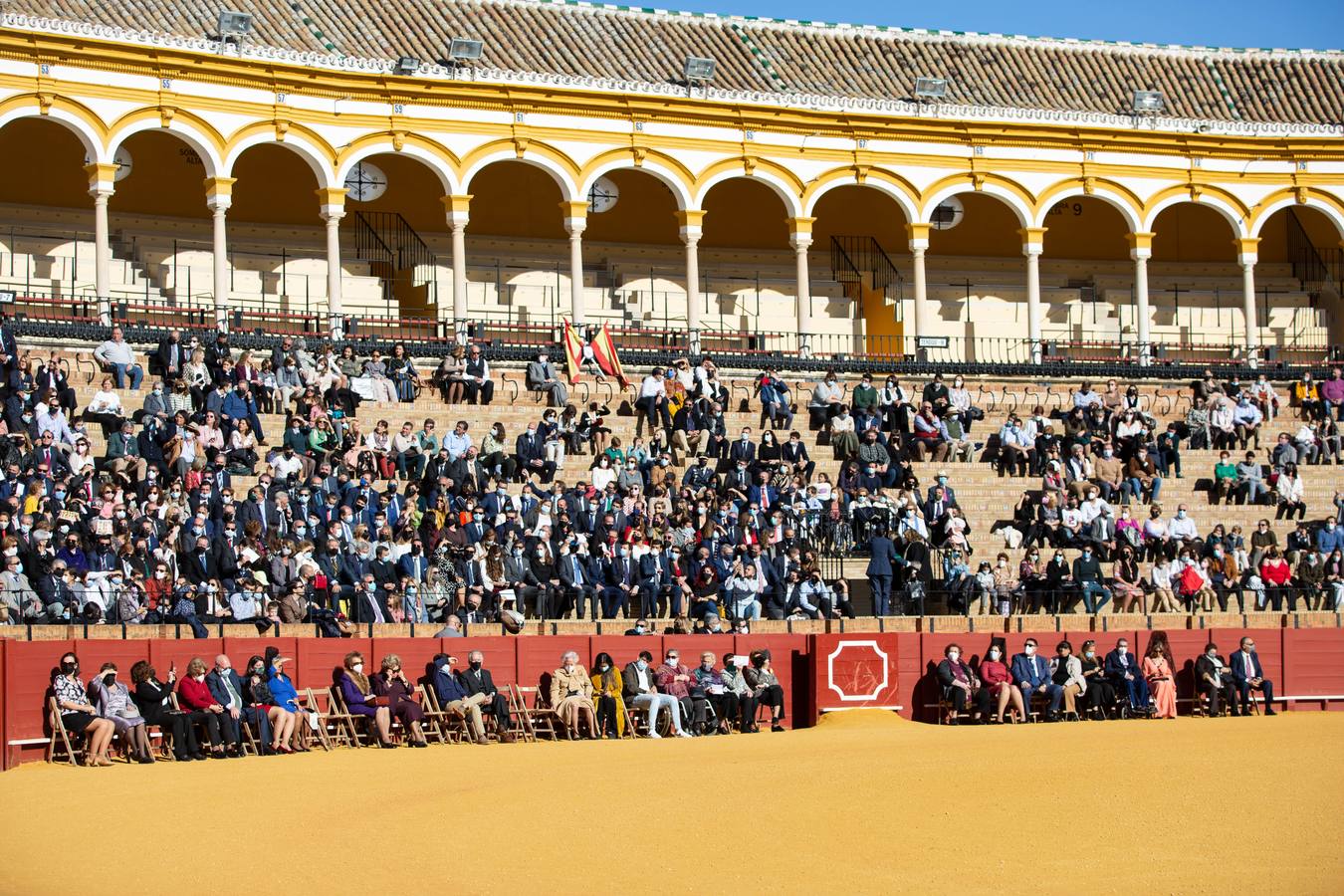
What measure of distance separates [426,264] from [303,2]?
487cm

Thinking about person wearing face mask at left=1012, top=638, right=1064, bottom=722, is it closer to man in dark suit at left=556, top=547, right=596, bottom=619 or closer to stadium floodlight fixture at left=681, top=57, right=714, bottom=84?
man in dark suit at left=556, top=547, right=596, bottom=619

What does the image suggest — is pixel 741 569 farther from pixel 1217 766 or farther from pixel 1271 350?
pixel 1271 350

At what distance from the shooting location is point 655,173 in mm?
38906

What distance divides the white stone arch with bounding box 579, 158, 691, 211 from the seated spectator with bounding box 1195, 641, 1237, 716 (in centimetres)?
1590

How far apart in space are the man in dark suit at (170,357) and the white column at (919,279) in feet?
47.6

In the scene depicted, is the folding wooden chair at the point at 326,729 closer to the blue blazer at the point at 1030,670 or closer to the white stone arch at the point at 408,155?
the blue blazer at the point at 1030,670

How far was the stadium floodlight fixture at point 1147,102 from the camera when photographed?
41.8m

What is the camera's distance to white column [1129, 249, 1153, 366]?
40344mm

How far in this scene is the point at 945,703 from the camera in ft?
80.0

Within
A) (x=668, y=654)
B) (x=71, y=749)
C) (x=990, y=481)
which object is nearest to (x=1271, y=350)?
(x=990, y=481)

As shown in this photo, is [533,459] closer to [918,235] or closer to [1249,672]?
[1249,672]

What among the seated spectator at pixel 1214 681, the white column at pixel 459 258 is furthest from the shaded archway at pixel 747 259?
the seated spectator at pixel 1214 681

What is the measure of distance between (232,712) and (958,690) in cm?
799

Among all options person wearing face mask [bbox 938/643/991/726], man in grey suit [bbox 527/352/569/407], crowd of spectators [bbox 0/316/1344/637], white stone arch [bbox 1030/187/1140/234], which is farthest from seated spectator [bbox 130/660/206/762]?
white stone arch [bbox 1030/187/1140/234]
